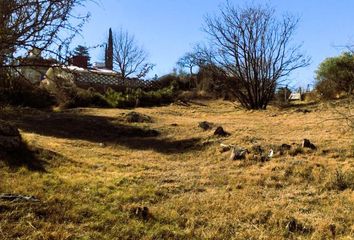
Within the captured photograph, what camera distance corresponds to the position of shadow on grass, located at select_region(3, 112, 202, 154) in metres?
11.5

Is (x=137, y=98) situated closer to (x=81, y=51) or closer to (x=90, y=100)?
(x=90, y=100)

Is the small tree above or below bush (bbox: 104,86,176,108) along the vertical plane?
above

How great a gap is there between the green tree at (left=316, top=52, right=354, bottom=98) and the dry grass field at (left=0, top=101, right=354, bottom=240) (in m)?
9.06

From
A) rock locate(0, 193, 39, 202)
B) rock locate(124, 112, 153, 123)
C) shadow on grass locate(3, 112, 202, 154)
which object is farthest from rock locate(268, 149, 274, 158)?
rock locate(124, 112, 153, 123)

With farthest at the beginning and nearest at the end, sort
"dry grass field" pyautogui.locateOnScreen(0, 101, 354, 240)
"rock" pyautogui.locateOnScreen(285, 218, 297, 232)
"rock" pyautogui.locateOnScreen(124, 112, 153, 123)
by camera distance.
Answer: "rock" pyautogui.locateOnScreen(124, 112, 153, 123) → "rock" pyautogui.locateOnScreen(285, 218, 297, 232) → "dry grass field" pyautogui.locateOnScreen(0, 101, 354, 240)

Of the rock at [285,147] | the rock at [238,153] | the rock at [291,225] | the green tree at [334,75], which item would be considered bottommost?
the rock at [291,225]

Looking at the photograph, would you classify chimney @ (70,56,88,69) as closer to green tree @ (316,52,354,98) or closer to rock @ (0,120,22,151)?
rock @ (0,120,22,151)

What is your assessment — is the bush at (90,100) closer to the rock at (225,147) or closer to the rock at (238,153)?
the rock at (225,147)

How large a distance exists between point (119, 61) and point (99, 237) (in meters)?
32.1

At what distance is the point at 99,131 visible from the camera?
13328mm

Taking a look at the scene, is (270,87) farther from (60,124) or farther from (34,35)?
(34,35)

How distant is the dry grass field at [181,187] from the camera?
18.8 feet

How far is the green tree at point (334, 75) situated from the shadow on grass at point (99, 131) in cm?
1025

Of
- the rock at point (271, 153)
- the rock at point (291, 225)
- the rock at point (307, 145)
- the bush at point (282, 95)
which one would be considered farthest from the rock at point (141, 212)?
the bush at point (282, 95)
